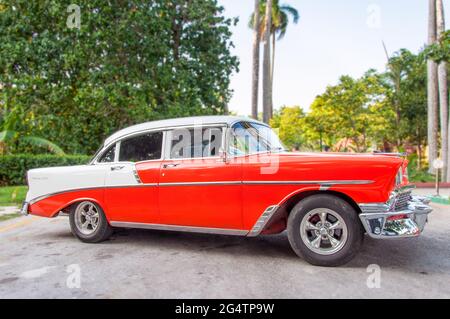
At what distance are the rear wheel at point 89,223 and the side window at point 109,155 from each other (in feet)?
2.12

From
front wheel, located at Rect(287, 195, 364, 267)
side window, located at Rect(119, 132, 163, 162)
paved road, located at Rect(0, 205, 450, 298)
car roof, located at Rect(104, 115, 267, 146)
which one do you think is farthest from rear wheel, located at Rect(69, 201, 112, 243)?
front wheel, located at Rect(287, 195, 364, 267)

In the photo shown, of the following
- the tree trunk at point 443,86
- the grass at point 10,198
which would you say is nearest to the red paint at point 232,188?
the grass at point 10,198

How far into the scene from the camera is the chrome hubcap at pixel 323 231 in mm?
4039

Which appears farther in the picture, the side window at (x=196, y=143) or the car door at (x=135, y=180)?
the car door at (x=135, y=180)

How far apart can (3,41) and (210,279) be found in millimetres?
15761

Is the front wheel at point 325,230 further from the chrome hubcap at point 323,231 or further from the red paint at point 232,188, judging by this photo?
the red paint at point 232,188

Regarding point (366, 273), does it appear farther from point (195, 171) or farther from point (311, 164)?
point (195, 171)

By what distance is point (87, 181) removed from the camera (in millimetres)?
5438

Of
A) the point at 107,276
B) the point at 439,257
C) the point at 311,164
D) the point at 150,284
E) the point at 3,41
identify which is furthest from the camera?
the point at 3,41

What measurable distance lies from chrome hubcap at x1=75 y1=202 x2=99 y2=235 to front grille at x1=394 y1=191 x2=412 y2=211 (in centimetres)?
398

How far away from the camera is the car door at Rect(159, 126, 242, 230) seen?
176 inches
